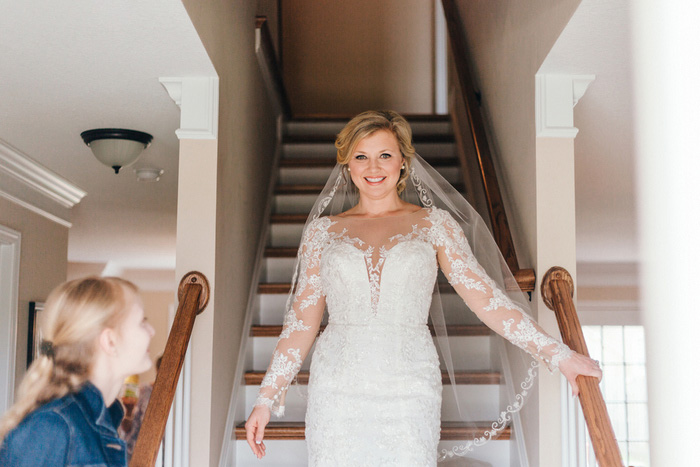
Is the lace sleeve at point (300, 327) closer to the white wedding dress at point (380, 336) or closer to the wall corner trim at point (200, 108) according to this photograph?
the white wedding dress at point (380, 336)

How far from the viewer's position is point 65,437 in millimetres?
1341

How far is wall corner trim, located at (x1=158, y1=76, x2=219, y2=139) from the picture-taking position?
2.85 metres

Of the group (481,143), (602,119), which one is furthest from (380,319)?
(602,119)

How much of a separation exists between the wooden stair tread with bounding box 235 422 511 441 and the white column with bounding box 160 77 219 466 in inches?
16.2

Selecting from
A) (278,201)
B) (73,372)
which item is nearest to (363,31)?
(278,201)

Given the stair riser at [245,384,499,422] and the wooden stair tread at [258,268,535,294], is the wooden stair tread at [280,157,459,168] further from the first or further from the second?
the stair riser at [245,384,499,422]

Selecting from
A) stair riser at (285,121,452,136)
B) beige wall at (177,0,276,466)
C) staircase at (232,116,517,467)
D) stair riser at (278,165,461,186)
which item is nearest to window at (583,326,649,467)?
stair riser at (285,121,452,136)

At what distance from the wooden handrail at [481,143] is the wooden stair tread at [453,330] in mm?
562

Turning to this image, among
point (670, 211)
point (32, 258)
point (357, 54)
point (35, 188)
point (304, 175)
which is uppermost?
point (357, 54)

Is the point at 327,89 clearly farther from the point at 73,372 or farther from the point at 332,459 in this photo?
the point at 73,372

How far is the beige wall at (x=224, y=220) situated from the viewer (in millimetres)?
2809

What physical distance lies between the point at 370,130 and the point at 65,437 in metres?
1.58

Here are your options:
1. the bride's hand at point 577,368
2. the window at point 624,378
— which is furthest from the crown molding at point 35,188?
the window at point 624,378

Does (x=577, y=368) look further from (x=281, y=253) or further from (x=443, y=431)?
(x=281, y=253)
